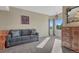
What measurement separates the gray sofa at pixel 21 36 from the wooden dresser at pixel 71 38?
96 centimetres

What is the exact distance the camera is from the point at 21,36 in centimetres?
445

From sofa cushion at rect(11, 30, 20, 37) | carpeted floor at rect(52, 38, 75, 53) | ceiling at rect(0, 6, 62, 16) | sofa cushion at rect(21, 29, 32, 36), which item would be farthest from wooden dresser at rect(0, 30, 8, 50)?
carpeted floor at rect(52, 38, 75, 53)

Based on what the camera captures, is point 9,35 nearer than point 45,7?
No

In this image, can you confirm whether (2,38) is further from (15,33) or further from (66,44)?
(66,44)

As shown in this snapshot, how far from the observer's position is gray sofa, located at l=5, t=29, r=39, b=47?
14.2 feet

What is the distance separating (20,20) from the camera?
13.8 feet

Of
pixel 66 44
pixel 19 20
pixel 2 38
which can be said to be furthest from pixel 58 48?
pixel 2 38

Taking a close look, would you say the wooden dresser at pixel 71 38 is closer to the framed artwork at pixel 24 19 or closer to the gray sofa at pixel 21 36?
the gray sofa at pixel 21 36

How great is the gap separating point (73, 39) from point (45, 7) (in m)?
1.39

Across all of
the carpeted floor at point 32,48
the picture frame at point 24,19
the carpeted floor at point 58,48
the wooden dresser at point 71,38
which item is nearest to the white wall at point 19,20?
the picture frame at point 24,19

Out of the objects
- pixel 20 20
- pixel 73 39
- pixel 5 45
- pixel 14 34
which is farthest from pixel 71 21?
pixel 5 45

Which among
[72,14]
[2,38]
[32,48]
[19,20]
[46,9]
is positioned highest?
[46,9]

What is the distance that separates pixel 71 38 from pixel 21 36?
176cm
